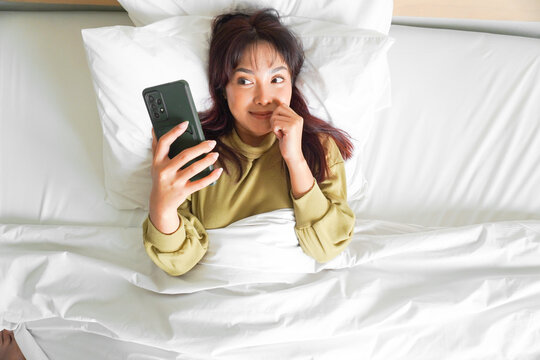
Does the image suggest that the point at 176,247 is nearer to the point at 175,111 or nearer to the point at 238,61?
the point at 175,111

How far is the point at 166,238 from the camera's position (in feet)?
3.43

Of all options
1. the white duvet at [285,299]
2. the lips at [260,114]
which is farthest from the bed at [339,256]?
the lips at [260,114]

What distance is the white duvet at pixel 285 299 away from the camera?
1.04m

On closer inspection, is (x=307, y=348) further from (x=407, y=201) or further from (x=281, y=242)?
(x=407, y=201)

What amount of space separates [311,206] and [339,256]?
0.17m

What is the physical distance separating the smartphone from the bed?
23 centimetres

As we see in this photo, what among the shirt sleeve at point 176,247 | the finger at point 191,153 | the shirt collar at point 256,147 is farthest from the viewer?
the shirt collar at point 256,147

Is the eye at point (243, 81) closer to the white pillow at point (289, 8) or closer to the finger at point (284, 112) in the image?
the finger at point (284, 112)

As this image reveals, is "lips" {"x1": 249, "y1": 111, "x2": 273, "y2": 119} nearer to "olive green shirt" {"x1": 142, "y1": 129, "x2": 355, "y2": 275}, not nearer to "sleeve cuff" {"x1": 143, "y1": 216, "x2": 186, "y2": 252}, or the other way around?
"olive green shirt" {"x1": 142, "y1": 129, "x2": 355, "y2": 275}

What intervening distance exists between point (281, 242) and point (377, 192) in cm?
39

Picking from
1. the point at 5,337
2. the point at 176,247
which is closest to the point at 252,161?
the point at 176,247

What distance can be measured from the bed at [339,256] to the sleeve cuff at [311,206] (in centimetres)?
4

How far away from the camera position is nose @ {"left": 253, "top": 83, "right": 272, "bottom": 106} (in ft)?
3.51

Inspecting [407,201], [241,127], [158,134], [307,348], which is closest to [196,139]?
[158,134]
